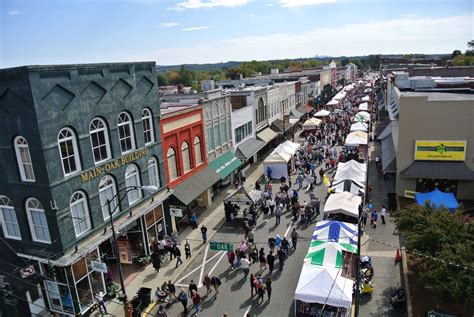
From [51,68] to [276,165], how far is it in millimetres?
22566

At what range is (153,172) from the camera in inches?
912

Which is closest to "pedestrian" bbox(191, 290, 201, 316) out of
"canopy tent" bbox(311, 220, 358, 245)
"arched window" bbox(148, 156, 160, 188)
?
"canopy tent" bbox(311, 220, 358, 245)

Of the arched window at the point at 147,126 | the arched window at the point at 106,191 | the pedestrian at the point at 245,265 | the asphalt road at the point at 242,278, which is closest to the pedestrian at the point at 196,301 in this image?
the asphalt road at the point at 242,278

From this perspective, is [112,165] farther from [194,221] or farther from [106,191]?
[194,221]

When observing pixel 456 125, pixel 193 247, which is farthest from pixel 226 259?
pixel 456 125

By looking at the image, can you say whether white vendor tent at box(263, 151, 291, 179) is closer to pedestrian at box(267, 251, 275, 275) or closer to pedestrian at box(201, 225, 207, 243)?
pedestrian at box(201, 225, 207, 243)

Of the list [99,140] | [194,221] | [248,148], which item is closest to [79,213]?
[99,140]

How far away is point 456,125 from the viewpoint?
25.8 meters

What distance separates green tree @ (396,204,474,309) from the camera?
13.2 meters

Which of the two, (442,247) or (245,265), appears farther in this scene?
(245,265)

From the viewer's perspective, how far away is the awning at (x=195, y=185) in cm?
2480

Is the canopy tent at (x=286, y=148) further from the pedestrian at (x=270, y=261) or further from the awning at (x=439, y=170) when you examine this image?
the pedestrian at (x=270, y=261)

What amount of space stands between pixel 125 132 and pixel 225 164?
1283 cm

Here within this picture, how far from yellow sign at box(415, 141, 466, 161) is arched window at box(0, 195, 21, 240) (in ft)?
82.0
